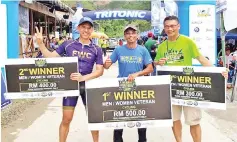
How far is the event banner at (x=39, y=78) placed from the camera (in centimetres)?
444

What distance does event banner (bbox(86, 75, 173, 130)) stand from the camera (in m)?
4.23

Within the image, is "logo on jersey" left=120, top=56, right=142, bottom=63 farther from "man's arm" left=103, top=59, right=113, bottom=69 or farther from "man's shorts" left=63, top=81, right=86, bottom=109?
"man's shorts" left=63, top=81, right=86, bottom=109

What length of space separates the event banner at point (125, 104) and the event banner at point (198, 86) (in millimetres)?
329

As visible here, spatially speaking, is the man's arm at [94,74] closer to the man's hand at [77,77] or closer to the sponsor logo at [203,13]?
the man's hand at [77,77]

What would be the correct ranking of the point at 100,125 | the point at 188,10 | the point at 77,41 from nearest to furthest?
1. the point at 100,125
2. the point at 77,41
3. the point at 188,10

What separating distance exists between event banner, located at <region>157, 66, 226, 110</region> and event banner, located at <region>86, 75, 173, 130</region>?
329 millimetres

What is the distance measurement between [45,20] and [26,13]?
570 centimetres

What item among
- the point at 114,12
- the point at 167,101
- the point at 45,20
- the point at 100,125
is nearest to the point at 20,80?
the point at 100,125

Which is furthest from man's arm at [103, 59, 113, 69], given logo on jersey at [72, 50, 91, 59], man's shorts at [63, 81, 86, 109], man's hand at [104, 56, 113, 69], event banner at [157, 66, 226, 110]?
event banner at [157, 66, 226, 110]

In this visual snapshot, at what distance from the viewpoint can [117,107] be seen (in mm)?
4246

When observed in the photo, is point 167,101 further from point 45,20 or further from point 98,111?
point 45,20

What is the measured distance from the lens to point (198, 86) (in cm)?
446

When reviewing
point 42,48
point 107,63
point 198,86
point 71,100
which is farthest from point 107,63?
point 198,86

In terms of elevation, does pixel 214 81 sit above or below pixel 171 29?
below
